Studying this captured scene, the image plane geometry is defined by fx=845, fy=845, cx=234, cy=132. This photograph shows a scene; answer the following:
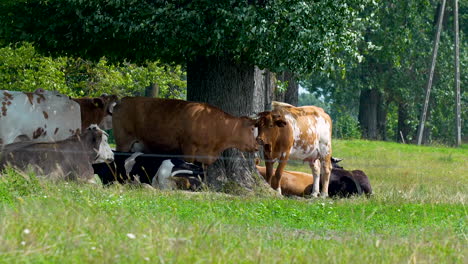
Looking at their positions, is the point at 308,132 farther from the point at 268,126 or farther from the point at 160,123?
the point at 160,123

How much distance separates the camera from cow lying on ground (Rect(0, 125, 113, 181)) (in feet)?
47.9

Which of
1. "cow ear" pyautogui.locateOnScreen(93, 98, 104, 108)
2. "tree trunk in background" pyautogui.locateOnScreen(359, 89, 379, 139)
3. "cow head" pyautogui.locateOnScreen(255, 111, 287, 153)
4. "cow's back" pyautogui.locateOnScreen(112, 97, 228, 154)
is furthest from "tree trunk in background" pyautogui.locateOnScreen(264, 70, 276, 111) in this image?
"tree trunk in background" pyautogui.locateOnScreen(359, 89, 379, 139)

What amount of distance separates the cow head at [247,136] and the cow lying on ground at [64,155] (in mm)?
2497

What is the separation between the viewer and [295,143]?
56.1ft

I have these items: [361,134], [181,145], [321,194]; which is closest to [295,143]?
[321,194]

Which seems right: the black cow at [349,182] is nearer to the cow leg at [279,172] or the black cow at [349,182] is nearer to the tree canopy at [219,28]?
the cow leg at [279,172]

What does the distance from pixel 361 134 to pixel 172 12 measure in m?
33.1

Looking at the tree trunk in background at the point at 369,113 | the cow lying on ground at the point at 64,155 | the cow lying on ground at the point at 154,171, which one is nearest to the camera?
the cow lying on ground at the point at 64,155

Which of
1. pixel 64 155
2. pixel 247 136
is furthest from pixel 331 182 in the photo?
pixel 64 155

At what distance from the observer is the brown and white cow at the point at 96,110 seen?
20.1 m

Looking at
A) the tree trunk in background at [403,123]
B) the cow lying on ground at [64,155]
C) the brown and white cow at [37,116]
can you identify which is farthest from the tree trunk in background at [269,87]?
the tree trunk in background at [403,123]

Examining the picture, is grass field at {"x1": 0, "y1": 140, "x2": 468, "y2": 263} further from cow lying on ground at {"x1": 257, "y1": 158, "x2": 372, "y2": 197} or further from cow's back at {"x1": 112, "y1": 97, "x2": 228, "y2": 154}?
cow's back at {"x1": 112, "y1": 97, "x2": 228, "y2": 154}

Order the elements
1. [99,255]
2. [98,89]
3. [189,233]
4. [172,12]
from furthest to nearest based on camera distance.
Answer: [98,89] → [172,12] → [189,233] → [99,255]

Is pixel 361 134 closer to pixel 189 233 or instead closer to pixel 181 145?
pixel 181 145
